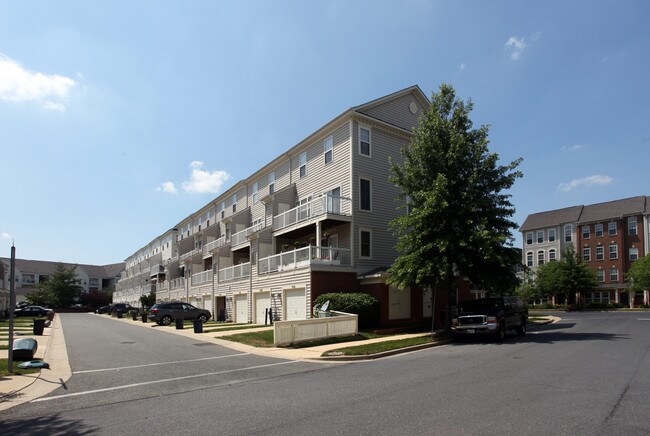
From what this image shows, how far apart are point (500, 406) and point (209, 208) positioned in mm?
44939

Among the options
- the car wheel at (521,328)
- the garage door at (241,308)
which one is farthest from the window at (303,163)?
the car wheel at (521,328)

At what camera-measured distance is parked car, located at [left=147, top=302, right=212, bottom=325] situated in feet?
110

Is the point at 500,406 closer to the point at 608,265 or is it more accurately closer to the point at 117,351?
the point at 117,351

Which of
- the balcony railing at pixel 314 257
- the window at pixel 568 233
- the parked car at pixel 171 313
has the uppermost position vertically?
the window at pixel 568 233

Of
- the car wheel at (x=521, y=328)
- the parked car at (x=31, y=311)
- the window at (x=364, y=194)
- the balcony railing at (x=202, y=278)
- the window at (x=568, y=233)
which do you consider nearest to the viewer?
the car wheel at (x=521, y=328)

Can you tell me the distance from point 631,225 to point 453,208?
177ft

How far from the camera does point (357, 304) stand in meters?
22.1

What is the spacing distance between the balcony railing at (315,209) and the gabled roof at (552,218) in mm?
53325

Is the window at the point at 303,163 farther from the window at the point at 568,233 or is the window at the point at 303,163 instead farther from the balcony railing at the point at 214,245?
the window at the point at 568,233

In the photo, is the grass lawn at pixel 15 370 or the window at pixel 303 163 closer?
the grass lawn at pixel 15 370

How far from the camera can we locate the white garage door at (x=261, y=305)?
95.9 ft

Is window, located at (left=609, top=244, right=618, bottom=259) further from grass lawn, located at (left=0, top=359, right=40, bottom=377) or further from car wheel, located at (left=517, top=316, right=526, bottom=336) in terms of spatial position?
grass lawn, located at (left=0, top=359, right=40, bottom=377)

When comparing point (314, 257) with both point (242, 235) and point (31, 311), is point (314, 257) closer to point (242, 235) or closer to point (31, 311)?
point (242, 235)

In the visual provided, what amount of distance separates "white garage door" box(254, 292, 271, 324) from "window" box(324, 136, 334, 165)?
29.1 ft
